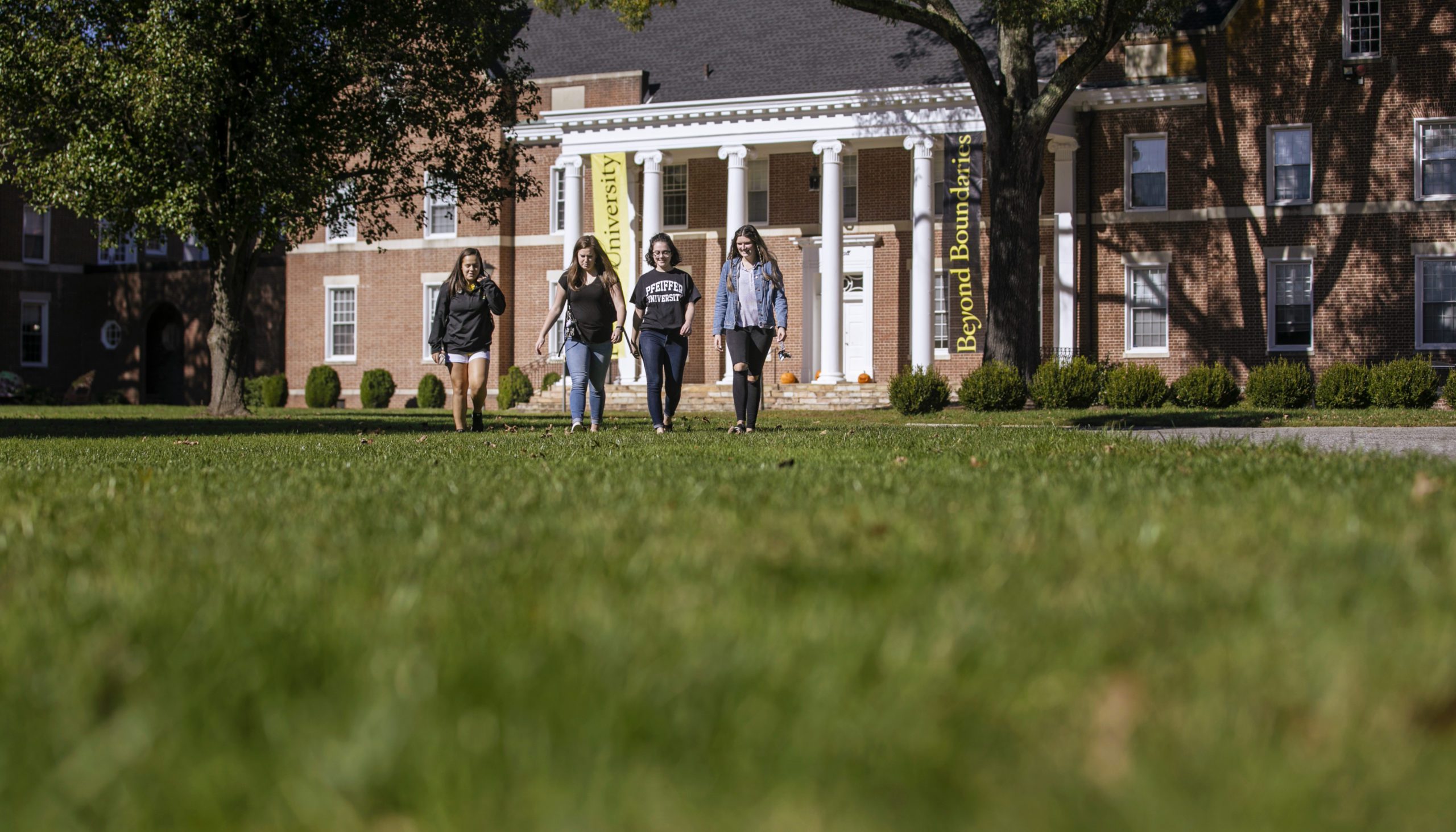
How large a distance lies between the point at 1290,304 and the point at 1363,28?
6382 mm

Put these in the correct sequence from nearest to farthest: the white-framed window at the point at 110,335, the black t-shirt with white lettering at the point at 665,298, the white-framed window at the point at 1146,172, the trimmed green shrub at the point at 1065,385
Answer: the black t-shirt with white lettering at the point at 665,298 < the trimmed green shrub at the point at 1065,385 < the white-framed window at the point at 1146,172 < the white-framed window at the point at 110,335

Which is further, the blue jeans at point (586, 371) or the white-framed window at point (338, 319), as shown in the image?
the white-framed window at point (338, 319)

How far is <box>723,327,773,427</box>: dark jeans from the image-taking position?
12.4 metres

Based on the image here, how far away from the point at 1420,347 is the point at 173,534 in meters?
30.4

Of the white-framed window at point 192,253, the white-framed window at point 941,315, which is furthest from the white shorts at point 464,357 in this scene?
the white-framed window at point 192,253

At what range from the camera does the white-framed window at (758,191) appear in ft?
111

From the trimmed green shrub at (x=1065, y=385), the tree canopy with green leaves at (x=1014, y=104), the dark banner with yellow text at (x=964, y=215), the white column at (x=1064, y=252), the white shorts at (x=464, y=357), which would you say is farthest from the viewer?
the white column at (x=1064, y=252)

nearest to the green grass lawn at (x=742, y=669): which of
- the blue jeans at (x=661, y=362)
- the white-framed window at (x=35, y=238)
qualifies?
the blue jeans at (x=661, y=362)

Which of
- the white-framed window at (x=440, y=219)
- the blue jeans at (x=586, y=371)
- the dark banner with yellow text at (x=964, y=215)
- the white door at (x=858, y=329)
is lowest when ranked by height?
the blue jeans at (x=586, y=371)

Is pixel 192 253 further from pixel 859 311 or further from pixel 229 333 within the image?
pixel 859 311

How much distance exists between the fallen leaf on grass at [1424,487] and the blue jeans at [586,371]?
8469 millimetres

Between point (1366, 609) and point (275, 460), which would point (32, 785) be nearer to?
point (1366, 609)

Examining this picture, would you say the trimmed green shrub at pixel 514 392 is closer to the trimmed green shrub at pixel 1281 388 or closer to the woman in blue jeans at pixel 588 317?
the trimmed green shrub at pixel 1281 388

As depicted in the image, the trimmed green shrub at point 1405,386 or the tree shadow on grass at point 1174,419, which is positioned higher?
the trimmed green shrub at point 1405,386
